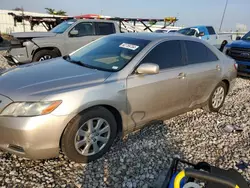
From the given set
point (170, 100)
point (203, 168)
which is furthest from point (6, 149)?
point (170, 100)

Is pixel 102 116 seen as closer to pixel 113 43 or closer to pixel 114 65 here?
pixel 114 65

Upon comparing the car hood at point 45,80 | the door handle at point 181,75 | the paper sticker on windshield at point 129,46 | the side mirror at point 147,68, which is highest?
the paper sticker on windshield at point 129,46

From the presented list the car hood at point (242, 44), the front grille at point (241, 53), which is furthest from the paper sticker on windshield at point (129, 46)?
the car hood at point (242, 44)

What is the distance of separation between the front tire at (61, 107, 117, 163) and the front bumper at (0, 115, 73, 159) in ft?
0.36

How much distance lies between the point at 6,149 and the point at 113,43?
2179 mm

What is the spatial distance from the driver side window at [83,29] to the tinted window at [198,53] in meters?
5.10

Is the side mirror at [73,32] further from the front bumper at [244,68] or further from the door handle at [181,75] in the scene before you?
the front bumper at [244,68]

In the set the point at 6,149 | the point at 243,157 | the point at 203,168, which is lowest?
the point at 243,157

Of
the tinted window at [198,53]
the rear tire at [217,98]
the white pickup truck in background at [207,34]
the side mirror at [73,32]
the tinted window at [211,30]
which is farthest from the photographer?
the tinted window at [211,30]

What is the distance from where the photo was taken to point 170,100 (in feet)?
11.7

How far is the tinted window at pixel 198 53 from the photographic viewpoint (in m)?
3.90

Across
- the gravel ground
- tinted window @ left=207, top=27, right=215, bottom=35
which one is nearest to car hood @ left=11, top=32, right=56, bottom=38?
the gravel ground

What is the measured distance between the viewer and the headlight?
→ 2.38 metres

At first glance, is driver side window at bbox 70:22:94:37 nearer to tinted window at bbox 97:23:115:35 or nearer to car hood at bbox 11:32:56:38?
tinted window at bbox 97:23:115:35
